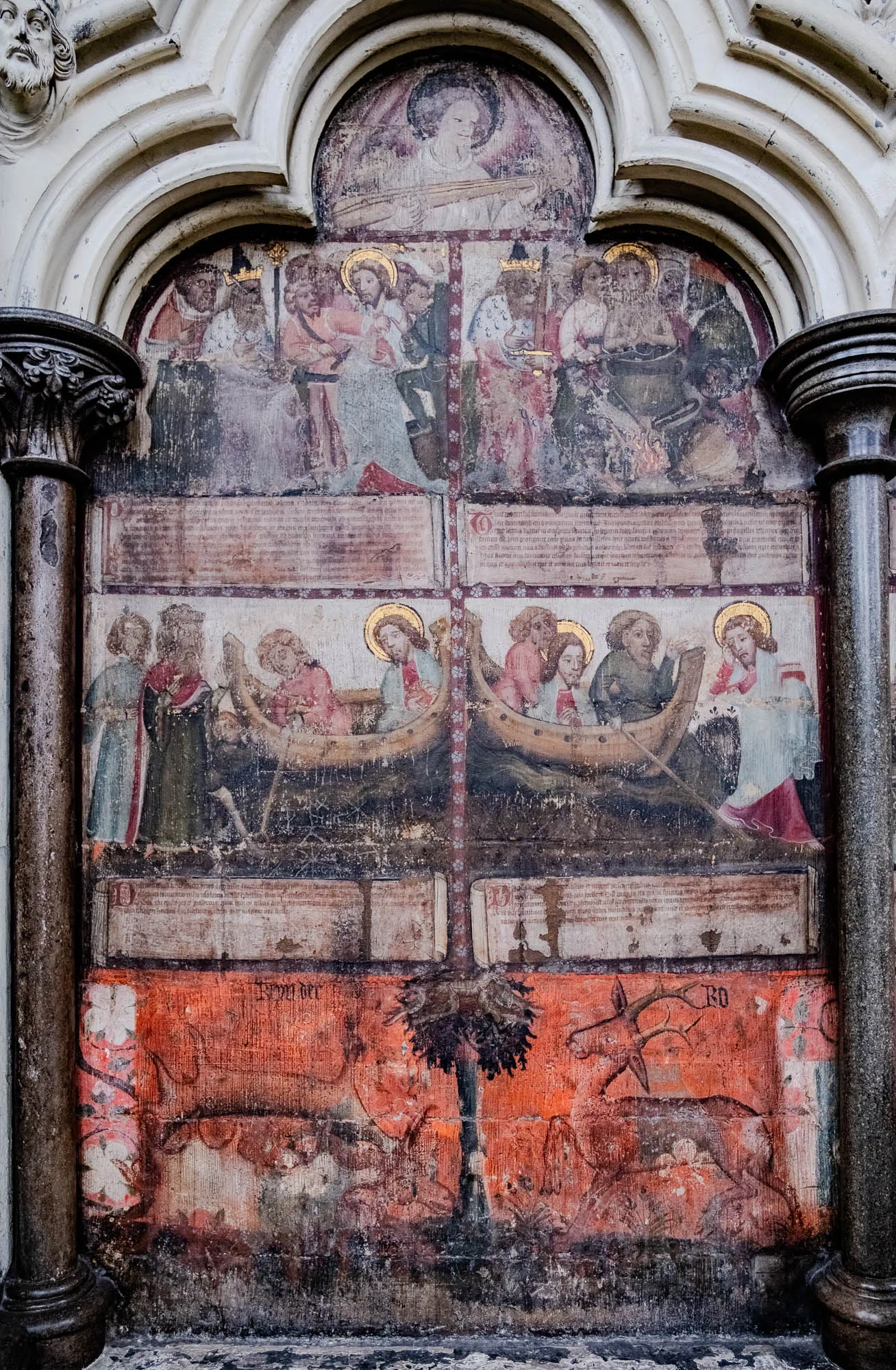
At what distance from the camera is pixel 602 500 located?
11.5 feet

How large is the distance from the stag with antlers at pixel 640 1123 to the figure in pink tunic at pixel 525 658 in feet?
3.77

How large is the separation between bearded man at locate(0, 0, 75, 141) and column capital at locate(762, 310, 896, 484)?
9.02 feet

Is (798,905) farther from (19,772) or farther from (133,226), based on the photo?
(133,226)

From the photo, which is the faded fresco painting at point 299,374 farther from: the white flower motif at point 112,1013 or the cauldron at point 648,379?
the white flower motif at point 112,1013

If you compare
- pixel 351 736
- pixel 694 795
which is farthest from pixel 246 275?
pixel 694 795

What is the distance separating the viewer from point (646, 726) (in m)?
3.45

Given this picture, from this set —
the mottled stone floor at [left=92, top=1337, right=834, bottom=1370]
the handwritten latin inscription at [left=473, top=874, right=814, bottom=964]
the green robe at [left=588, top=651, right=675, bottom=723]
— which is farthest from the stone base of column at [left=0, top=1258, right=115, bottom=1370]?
the green robe at [left=588, top=651, right=675, bottom=723]

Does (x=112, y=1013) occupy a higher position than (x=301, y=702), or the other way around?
(x=301, y=702)

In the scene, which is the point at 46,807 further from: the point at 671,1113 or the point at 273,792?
the point at 671,1113

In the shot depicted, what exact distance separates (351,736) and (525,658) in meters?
0.73

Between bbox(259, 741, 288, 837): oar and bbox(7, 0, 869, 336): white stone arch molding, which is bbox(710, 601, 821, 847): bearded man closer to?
bbox(7, 0, 869, 336): white stone arch molding

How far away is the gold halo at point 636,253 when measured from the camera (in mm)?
3580

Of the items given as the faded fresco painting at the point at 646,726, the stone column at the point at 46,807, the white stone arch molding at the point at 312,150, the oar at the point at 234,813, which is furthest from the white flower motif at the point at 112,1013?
the white stone arch molding at the point at 312,150

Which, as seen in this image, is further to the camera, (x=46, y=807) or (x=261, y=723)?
(x=261, y=723)
